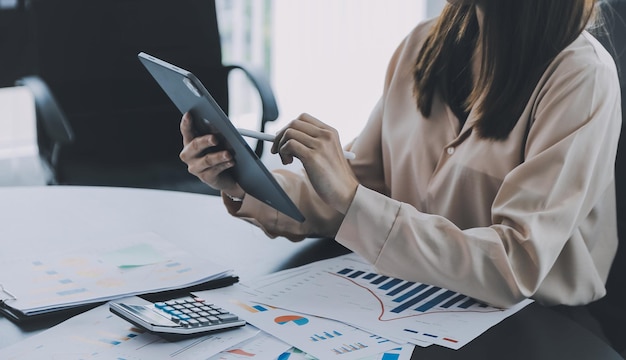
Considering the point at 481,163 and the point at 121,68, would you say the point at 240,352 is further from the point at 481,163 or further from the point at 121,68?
the point at 121,68

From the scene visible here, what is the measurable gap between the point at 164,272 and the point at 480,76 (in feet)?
1.91

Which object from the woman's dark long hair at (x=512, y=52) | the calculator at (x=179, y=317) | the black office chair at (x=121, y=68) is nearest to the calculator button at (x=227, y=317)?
the calculator at (x=179, y=317)

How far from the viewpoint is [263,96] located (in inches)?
88.8

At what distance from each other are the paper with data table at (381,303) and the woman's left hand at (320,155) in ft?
0.35

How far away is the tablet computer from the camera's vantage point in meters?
1.01

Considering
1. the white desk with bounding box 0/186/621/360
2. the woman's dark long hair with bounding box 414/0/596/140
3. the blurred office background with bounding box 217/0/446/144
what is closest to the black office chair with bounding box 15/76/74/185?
the white desk with bounding box 0/186/621/360

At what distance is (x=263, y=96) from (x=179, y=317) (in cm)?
138

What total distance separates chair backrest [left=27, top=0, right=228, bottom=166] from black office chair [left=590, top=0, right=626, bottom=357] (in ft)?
4.33

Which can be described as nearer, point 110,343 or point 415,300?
point 110,343

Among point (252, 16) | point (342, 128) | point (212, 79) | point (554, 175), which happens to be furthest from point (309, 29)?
point (554, 175)

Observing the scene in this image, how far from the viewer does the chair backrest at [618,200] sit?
1275 mm

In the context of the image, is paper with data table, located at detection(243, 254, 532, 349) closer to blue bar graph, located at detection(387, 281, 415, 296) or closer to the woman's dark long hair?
blue bar graph, located at detection(387, 281, 415, 296)

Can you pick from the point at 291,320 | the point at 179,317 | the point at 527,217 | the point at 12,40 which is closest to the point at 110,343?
the point at 179,317

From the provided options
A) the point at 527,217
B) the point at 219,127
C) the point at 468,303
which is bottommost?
the point at 468,303
